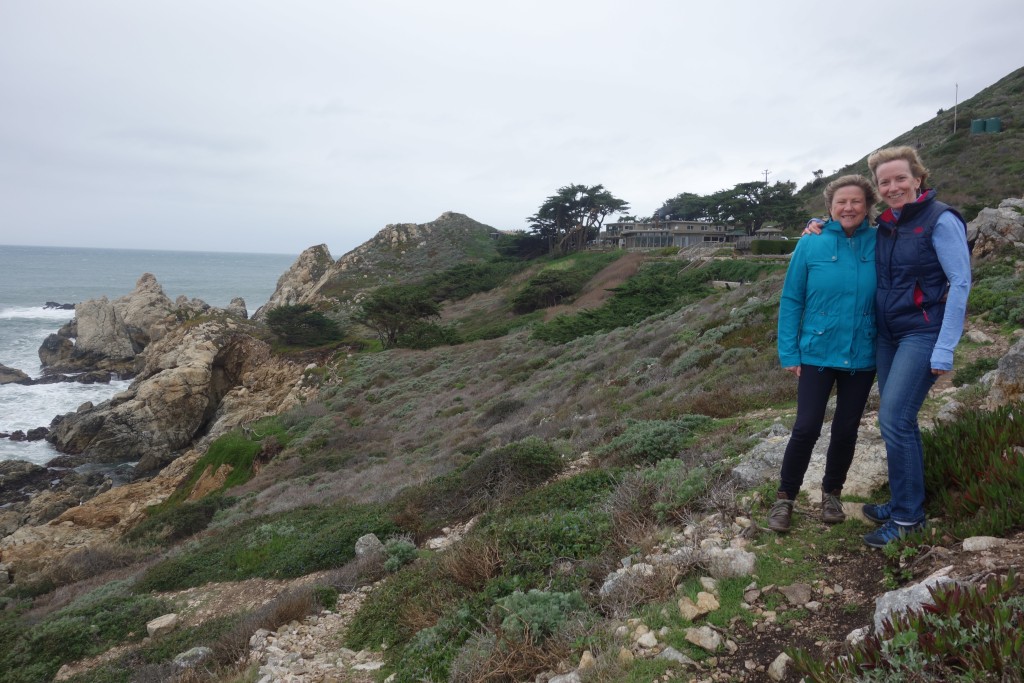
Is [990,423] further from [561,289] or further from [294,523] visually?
[561,289]

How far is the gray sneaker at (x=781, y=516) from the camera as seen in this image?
11.9 feet

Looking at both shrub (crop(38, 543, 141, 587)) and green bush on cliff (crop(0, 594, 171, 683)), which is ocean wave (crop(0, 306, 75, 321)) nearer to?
shrub (crop(38, 543, 141, 587))

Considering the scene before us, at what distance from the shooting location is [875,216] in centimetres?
360

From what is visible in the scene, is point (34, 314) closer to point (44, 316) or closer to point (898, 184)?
point (44, 316)

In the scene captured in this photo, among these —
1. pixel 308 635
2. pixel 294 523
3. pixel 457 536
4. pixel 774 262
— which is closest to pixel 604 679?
pixel 308 635

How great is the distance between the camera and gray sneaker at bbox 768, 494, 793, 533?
363 cm

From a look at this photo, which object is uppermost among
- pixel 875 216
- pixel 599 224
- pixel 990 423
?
pixel 599 224

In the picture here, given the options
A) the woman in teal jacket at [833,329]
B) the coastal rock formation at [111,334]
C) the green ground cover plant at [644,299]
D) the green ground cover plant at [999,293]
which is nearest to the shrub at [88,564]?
the woman in teal jacket at [833,329]

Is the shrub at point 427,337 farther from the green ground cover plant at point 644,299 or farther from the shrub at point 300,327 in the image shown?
the green ground cover plant at point 644,299

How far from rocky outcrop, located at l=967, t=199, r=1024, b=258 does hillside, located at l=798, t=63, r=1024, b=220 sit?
12.4 meters

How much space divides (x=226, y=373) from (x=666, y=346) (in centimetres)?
→ 2503

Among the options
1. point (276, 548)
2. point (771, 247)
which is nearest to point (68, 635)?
point (276, 548)

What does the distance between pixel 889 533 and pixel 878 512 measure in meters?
0.27

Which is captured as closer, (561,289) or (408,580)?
(408,580)
